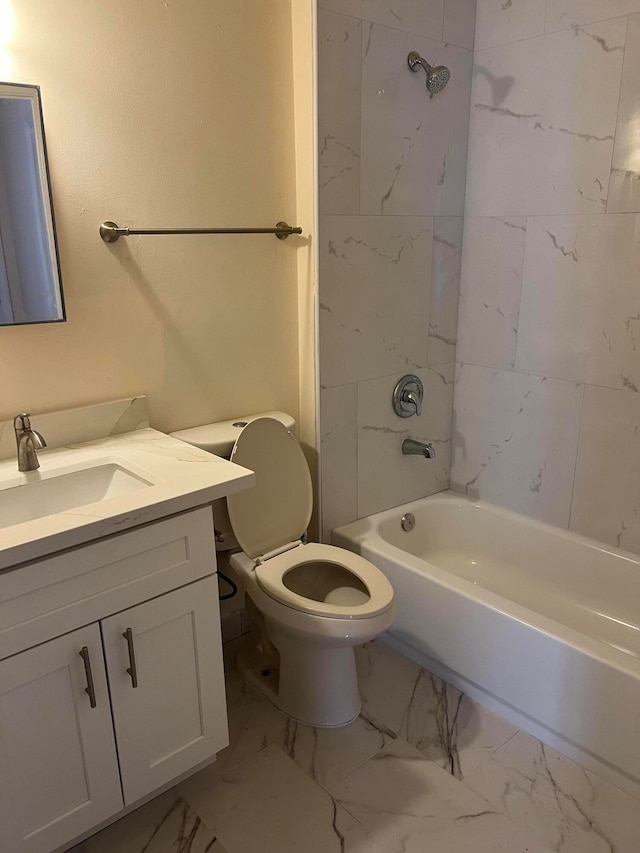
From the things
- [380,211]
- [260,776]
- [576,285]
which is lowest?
[260,776]

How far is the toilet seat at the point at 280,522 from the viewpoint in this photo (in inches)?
76.5

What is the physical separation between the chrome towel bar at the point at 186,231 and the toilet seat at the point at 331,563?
3.31 ft

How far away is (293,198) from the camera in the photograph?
215cm

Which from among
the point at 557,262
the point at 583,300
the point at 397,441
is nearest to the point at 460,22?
the point at 557,262

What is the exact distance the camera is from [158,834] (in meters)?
1.61

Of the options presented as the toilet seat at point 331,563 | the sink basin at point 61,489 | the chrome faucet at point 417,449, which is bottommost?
the toilet seat at point 331,563

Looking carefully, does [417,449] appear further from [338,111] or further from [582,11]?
[582,11]

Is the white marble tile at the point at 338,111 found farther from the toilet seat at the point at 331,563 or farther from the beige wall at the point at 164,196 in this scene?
the toilet seat at the point at 331,563

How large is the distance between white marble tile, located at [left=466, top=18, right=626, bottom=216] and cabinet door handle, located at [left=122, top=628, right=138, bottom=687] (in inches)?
73.6

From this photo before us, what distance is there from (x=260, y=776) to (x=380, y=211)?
1.78m

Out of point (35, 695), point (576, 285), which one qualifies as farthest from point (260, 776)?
point (576, 285)

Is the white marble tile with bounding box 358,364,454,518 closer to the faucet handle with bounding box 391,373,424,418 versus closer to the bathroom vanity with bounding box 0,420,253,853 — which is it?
the faucet handle with bounding box 391,373,424,418

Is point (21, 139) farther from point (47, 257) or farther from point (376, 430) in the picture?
point (376, 430)

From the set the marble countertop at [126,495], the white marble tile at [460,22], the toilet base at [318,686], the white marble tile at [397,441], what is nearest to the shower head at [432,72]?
the white marble tile at [460,22]
